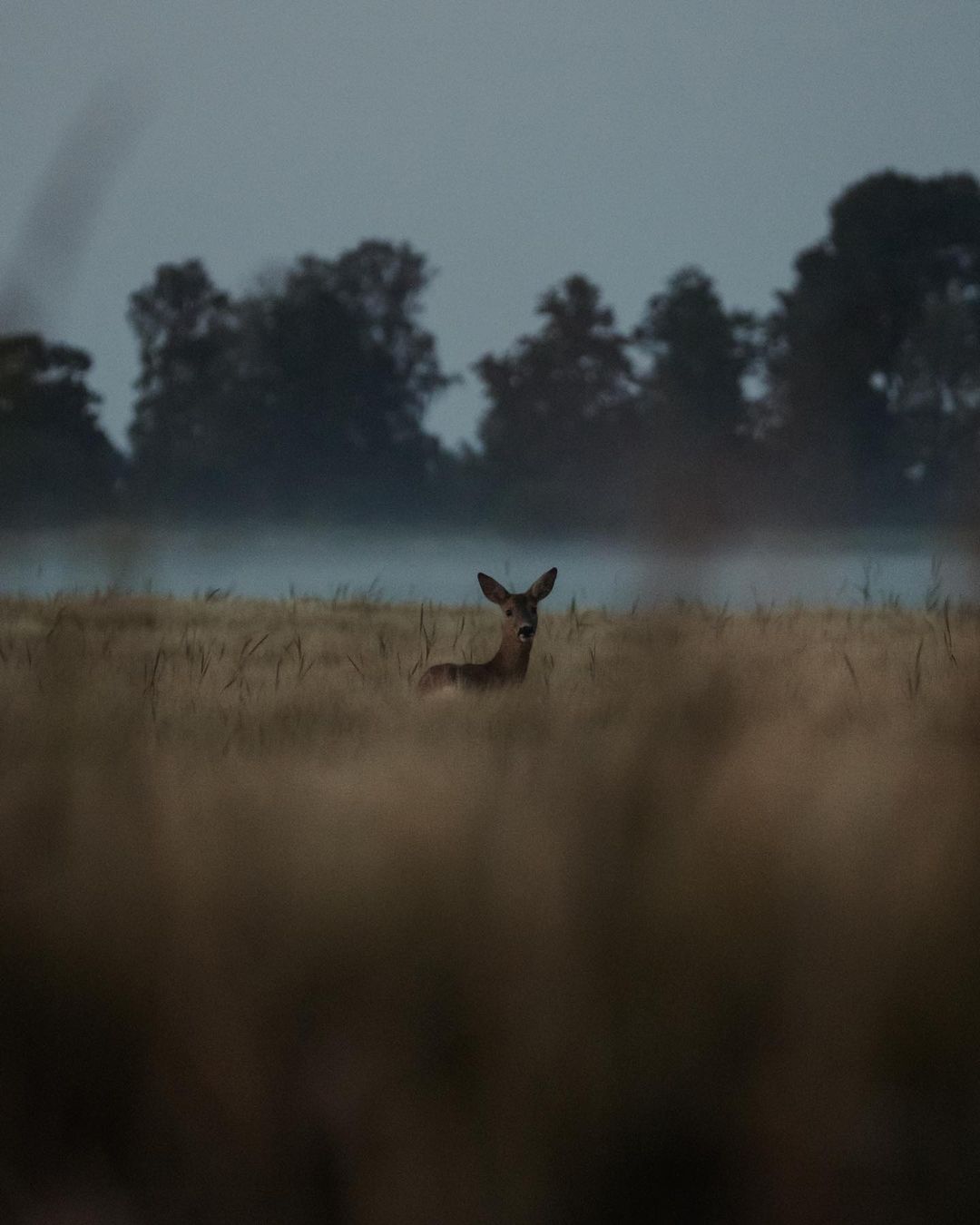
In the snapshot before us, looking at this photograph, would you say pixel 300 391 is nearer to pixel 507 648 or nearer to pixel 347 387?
pixel 347 387

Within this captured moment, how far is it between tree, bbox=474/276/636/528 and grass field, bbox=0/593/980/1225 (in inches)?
288

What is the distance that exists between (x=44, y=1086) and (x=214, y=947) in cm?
17

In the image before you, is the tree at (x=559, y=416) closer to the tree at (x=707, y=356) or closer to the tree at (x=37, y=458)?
the tree at (x=707, y=356)

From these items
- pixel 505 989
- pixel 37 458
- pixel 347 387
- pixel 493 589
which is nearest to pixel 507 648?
pixel 493 589

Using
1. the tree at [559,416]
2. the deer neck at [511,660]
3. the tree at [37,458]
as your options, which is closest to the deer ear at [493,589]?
the deer neck at [511,660]

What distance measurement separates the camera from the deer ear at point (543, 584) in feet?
12.2

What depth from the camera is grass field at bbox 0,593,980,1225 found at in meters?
0.98

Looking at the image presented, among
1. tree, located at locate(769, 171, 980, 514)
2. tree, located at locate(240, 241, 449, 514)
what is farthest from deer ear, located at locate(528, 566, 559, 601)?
tree, located at locate(769, 171, 980, 514)

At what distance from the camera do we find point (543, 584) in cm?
372

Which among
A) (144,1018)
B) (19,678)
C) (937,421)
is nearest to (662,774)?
(144,1018)

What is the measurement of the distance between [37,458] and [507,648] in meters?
2.24

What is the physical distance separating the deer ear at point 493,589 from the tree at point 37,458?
172cm

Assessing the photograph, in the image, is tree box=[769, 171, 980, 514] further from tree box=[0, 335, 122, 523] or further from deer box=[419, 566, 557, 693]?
tree box=[0, 335, 122, 523]

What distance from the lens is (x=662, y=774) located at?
1.11m
